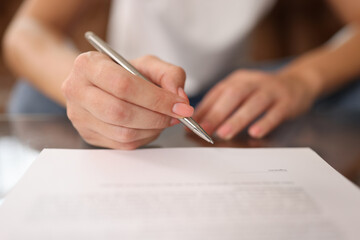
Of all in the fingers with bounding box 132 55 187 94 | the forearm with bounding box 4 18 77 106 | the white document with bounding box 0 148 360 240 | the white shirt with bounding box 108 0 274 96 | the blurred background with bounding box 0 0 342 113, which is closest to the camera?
the white document with bounding box 0 148 360 240

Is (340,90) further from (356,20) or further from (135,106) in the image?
(135,106)

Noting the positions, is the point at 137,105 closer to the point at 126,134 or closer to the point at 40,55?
the point at 126,134

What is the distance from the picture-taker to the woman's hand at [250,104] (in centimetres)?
34

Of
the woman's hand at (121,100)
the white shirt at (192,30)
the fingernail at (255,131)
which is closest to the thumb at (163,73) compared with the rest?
the woman's hand at (121,100)

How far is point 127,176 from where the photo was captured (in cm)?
23

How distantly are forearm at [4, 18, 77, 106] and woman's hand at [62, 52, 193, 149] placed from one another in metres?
0.18

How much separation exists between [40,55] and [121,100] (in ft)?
1.03

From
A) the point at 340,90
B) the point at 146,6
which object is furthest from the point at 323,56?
the point at 146,6

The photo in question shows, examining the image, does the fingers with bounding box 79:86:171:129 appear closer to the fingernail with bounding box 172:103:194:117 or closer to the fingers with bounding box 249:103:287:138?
the fingernail with bounding box 172:103:194:117

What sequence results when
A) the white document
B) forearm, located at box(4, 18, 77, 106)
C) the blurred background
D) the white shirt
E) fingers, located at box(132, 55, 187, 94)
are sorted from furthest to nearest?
the blurred background → the white shirt → forearm, located at box(4, 18, 77, 106) → fingers, located at box(132, 55, 187, 94) → the white document

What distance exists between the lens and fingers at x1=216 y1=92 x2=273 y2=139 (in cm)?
33

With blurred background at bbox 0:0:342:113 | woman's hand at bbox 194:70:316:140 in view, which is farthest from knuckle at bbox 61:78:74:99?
blurred background at bbox 0:0:342:113

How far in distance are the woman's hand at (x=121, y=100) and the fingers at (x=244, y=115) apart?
0.28ft

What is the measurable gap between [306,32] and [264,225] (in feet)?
5.03
